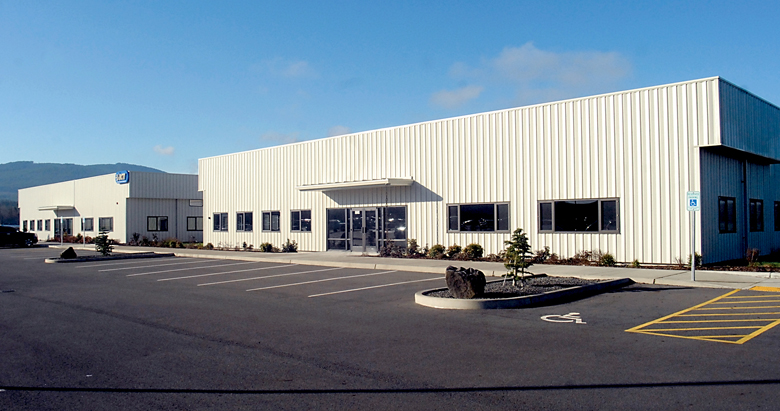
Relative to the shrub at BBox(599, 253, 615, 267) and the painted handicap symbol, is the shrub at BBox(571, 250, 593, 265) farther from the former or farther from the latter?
the painted handicap symbol

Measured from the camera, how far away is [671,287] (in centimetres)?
1390

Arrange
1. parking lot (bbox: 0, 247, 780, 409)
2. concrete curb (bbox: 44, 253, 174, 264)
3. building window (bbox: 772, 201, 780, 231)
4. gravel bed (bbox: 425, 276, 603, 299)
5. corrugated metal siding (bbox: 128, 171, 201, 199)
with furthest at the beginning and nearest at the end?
corrugated metal siding (bbox: 128, 171, 201, 199) → concrete curb (bbox: 44, 253, 174, 264) → building window (bbox: 772, 201, 780, 231) → gravel bed (bbox: 425, 276, 603, 299) → parking lot (bbox: 0, 247, 780, 409)

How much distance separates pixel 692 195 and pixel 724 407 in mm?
10303

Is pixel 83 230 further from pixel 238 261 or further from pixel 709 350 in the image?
pixel 709 350

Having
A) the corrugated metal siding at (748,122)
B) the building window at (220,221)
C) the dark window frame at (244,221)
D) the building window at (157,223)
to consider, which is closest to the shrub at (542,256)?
the corrugated metal siding at (748,122)

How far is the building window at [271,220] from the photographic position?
31.4m

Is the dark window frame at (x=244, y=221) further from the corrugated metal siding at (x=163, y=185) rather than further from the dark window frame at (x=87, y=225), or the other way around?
the dark window frame at (x=87, y=225)

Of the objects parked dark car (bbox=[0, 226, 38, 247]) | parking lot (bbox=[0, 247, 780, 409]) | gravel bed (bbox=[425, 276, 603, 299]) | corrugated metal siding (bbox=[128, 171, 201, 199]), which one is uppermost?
corrugated metal siding (bbox=[128, 171, 201, 199])

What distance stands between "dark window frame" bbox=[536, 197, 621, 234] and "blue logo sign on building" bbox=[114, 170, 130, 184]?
1365 inches

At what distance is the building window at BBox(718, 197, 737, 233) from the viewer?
19.5 meters

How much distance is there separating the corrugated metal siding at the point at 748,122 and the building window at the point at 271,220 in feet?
69.4

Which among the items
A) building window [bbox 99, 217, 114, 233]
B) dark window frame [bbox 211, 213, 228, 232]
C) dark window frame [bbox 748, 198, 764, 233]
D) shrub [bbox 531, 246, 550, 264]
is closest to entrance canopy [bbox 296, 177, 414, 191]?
shrub [bbox 531, 246, 550, 264]

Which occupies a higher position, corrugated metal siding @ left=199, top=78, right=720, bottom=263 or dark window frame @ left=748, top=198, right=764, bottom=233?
corrugated metal siding @ left=199, top=78, right=720, bottom=263

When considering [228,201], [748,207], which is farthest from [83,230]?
[748,207]
